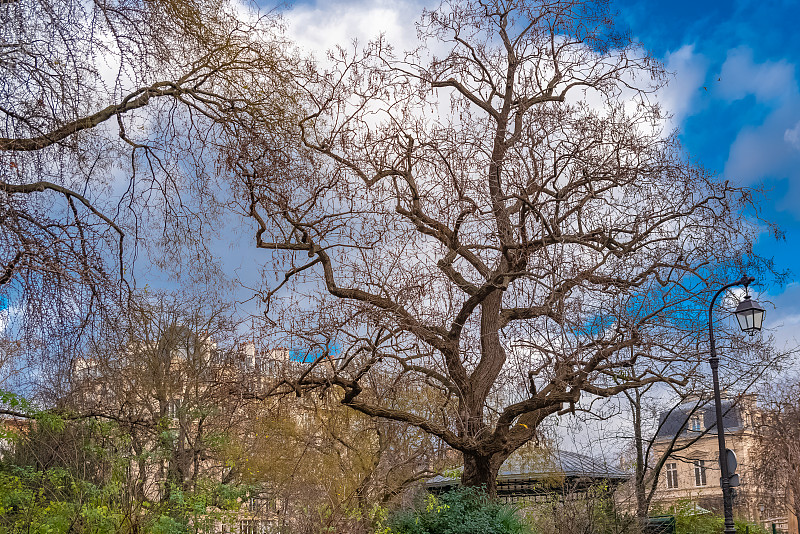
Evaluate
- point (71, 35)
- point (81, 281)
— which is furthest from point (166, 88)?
point (81, 281)

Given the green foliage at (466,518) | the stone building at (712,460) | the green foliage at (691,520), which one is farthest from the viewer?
the green foliage at (691,520)

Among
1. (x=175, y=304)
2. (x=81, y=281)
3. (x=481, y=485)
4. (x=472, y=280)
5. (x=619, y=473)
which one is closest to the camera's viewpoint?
(x=81, y=281)

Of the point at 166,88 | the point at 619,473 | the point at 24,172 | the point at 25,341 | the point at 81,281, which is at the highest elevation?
Result: the point at 166,88

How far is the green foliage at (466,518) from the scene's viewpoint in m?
12.6

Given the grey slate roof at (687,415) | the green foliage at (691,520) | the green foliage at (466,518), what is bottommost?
the green foliage at (691,520)

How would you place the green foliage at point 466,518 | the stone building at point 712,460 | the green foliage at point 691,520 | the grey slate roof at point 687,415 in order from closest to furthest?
the green foliage at point 466,518
the grey slate roof at point 687,415
the stone building at point 712,460
the green foliage at point 691,520

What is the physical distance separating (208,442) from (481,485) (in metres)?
6.94

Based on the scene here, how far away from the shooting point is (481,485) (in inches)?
516

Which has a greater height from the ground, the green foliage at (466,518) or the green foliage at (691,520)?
the green foliage at (466,518)

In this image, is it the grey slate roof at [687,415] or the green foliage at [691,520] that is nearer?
the grey slate roof at [687,415]

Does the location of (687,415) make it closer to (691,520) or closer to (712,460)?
(712,460)

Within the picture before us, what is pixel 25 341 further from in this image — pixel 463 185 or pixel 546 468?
pixel 546 468

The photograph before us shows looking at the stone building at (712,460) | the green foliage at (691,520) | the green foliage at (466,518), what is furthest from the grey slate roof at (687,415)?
the green foliage at (466,518)

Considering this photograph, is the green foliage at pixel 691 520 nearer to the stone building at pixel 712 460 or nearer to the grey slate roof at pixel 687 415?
the stone building at pixel 712 460
